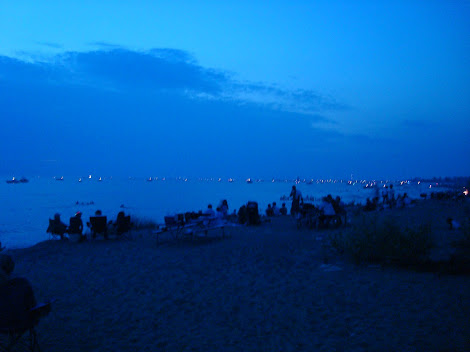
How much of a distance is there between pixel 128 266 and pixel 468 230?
700 centimetres

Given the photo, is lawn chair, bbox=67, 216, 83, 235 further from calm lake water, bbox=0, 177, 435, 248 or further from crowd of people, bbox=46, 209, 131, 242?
calm lake water, bbox=0, 177, 435, 248

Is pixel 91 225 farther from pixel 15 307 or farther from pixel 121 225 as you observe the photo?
pixel 15 307

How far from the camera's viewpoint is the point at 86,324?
5141 mm

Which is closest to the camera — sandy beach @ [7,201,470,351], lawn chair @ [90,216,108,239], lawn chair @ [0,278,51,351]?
lawn chair @ [0,278,51,351]

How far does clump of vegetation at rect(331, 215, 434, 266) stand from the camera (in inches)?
298

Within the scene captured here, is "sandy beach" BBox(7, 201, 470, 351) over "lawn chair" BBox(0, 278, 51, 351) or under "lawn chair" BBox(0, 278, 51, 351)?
under

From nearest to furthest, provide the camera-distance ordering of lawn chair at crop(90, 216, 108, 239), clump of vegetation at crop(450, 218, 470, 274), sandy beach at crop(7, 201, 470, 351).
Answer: sandy beach at crop(7, 201, 470, 351)
clump of vegetation at crop(450, 218, 470, 274)
lawn chair at crop(90, 216, 108, 239)

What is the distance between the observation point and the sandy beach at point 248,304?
4262 millimetres

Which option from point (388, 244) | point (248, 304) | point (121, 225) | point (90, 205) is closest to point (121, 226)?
point (121, 225)

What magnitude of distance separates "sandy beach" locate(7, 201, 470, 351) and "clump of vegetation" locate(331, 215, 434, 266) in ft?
1.34

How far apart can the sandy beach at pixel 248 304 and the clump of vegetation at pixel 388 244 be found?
1.34 ft

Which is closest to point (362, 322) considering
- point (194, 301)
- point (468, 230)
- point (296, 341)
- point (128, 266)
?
point (296, 341)

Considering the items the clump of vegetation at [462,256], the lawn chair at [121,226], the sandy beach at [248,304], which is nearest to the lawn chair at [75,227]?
the lawn chair at [121,226]

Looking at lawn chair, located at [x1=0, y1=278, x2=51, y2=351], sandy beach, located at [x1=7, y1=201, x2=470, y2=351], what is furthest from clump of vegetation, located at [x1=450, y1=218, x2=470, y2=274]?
lawn chair, located at [x1=0, y1=278, x2=51, y2=351]
